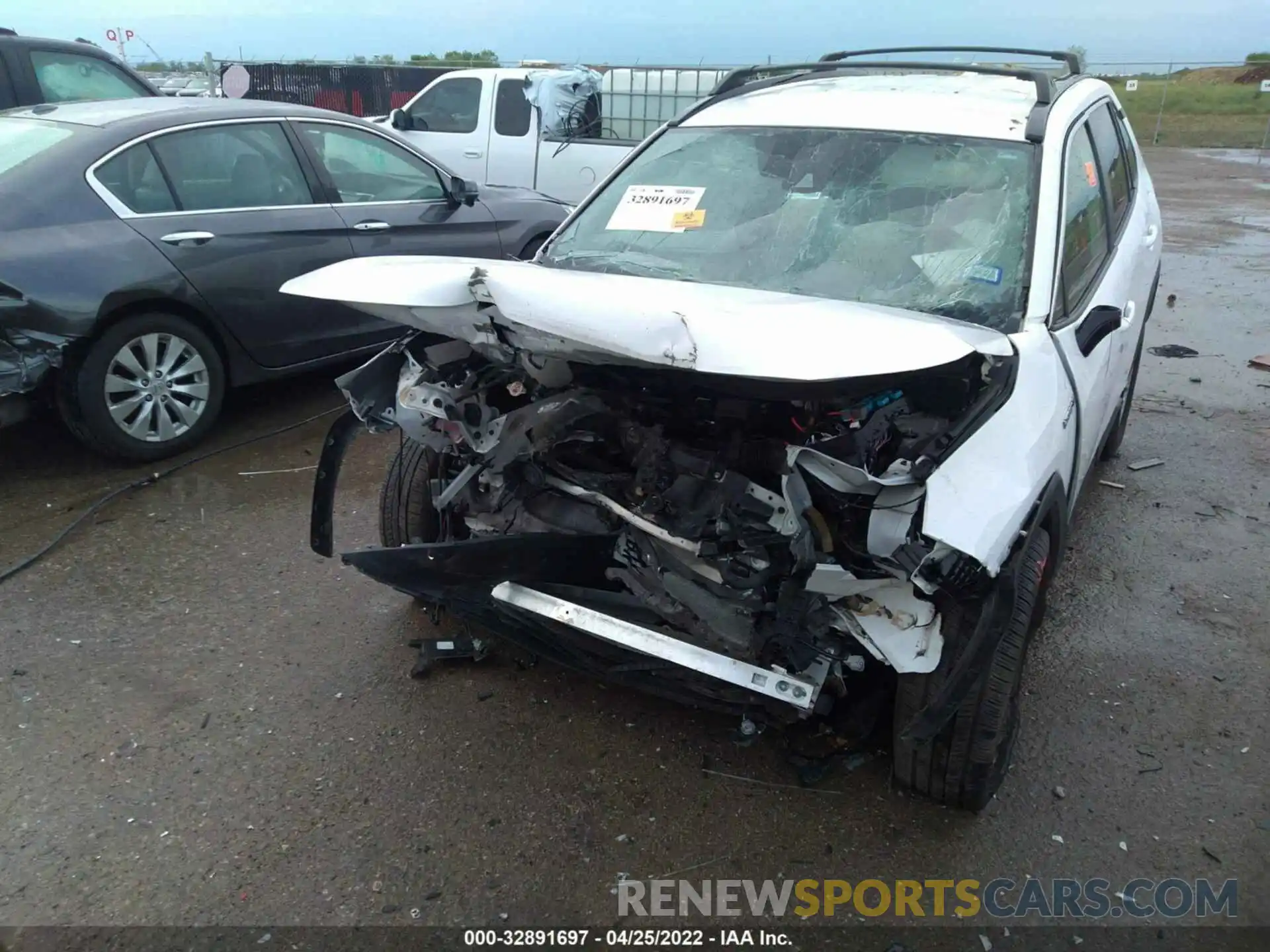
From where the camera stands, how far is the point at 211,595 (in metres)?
3.61

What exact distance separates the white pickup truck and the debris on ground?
503 cm

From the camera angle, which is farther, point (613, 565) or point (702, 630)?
point (613, 565)

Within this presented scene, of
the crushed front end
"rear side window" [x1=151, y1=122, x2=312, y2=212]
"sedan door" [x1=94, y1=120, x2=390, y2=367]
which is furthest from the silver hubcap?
the crushed front end

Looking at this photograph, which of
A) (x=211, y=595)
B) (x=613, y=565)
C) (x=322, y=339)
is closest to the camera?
(x=613, y=565)

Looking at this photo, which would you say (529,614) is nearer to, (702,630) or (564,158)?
(702,630)

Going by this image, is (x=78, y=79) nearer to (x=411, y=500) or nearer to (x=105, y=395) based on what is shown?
(x=105, y=395)

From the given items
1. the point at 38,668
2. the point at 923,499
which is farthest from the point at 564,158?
the point at 923,499

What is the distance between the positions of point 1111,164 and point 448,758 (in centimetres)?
356

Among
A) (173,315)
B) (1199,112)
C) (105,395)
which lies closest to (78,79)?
(173,315)

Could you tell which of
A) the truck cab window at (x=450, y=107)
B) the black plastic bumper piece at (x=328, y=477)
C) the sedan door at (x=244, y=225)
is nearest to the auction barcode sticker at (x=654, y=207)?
the black plastic bumper piece at (x=328, y=477)

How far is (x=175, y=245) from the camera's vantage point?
455 centimetres

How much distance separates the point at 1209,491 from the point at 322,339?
15.6 ft

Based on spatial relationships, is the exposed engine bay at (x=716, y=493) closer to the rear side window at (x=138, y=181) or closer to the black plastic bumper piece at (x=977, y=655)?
the black plastic bumper piece at (x=977, y=655)

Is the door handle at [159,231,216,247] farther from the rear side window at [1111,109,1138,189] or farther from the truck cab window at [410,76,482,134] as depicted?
the truck cab window at [410,76,482,134]
